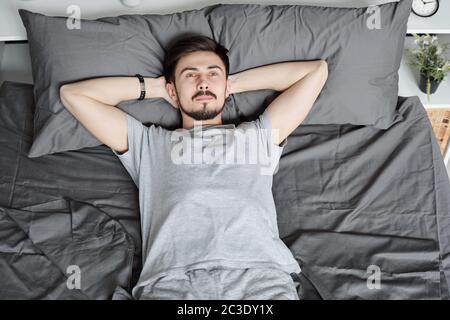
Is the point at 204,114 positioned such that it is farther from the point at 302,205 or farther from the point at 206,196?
the point at 302,205

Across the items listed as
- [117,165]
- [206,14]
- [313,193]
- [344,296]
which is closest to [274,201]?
[313,193]

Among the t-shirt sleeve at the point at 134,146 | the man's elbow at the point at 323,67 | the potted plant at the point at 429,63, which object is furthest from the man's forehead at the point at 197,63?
the potted plant at the point at 429,63

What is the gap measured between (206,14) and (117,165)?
1.87 feet

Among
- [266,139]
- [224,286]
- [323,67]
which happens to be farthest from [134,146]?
[323,67]

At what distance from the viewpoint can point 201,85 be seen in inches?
60.2

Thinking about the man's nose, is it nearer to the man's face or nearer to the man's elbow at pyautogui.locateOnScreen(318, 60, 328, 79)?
the man's face

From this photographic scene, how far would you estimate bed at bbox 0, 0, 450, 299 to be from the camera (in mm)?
1402

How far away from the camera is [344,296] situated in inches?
54.7

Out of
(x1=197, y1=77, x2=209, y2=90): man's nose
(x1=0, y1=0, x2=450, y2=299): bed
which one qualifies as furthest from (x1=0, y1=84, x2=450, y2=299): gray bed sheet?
(x1=197, y1=77, x2=209, y2=90): man's nose

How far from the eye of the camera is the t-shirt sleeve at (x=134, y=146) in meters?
1.53

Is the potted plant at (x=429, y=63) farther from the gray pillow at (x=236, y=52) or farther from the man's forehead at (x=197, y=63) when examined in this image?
the man's forehead at (x=197, y=63)
